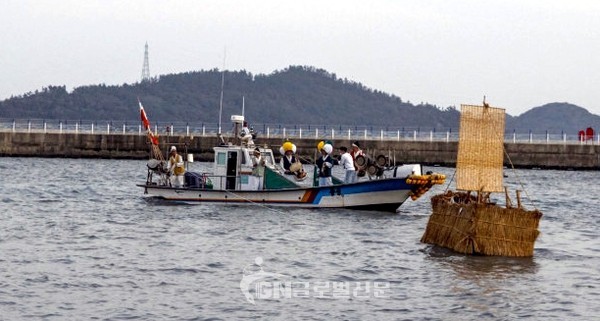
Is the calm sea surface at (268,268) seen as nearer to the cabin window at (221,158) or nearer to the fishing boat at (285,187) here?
the fishing boat at (285,187)

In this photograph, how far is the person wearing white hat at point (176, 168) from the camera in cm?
4094

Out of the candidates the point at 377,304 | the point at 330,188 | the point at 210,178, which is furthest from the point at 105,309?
the point at 210,178

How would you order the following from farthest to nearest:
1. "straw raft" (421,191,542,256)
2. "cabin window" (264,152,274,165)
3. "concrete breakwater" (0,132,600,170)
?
"concrete breakwater" (0,132,600,170) < "cabin window" (264,152,274,165) < "straw raft" (421,191,542,256)

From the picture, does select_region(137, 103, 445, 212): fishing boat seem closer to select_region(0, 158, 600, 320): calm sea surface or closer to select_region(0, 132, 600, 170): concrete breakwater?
select_region(0, 158, 600, 320): calm sea surface

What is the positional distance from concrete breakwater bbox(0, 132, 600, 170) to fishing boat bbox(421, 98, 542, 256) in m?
55.7

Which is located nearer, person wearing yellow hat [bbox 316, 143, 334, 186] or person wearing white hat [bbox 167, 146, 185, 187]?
person wearing yellow hat [bbox 316, 143, 334, 186]

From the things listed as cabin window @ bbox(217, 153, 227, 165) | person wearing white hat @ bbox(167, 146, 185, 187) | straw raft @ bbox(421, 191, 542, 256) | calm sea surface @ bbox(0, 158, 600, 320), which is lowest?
calm sea surface @ bbox(0, 158, 600, 320)

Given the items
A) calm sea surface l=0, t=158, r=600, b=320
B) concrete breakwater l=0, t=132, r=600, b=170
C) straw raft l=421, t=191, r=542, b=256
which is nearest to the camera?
calm sea surface l=0, t=158, r=600, b=320

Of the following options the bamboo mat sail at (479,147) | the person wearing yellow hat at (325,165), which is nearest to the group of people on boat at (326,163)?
the person wearing yellow hat at (325,165)

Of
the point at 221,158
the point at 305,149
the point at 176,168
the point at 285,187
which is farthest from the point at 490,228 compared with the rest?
the point at 305,149

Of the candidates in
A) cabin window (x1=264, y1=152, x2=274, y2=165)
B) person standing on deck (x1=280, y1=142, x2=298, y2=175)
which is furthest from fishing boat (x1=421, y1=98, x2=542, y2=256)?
cabin window (x1=264, y1=152, x2=274, y2=165)

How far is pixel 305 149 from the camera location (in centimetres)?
8550

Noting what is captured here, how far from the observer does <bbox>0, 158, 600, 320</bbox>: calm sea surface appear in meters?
21.8

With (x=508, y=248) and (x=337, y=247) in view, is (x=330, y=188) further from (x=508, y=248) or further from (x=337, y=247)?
(x=508, y=248)
